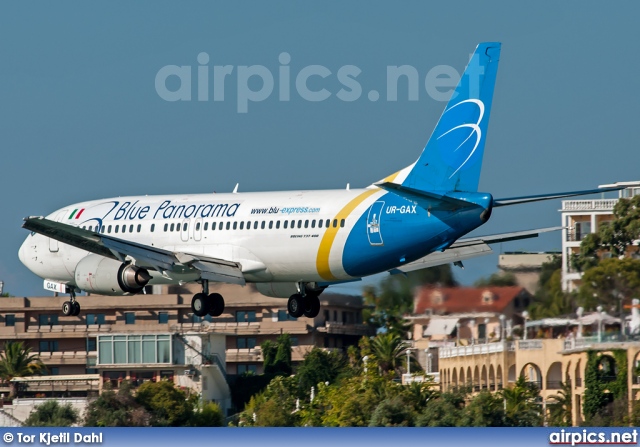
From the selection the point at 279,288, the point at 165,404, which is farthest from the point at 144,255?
the point at 165,404

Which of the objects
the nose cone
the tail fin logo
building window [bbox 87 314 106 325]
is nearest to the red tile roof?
the tail fin logo

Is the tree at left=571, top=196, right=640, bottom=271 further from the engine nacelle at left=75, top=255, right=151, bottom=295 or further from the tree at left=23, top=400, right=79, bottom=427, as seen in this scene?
the engine nacelle at left=75, top=255, right=151, bottom=295

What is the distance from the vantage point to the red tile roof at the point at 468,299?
69.8m

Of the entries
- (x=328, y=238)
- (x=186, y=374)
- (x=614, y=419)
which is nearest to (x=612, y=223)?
(x=614, y=419)

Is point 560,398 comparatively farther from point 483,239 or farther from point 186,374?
point 186,374

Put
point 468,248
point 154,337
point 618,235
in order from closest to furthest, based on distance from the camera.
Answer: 1. point 468,248
2. point 618,235
3. point 154,337

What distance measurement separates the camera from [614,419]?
244 feet

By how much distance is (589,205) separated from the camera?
114 meters

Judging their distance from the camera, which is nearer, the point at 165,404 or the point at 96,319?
the point at 165,404

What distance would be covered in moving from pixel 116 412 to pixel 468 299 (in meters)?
31.5

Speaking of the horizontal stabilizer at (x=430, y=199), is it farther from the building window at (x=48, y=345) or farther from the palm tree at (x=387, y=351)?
the building window at (x=48, y=345)

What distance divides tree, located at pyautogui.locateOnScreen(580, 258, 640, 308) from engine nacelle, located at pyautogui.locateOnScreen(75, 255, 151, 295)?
20582 mm

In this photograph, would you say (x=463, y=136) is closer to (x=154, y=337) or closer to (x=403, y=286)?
(x=403, y=286)

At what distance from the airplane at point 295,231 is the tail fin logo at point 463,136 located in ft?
0.12
